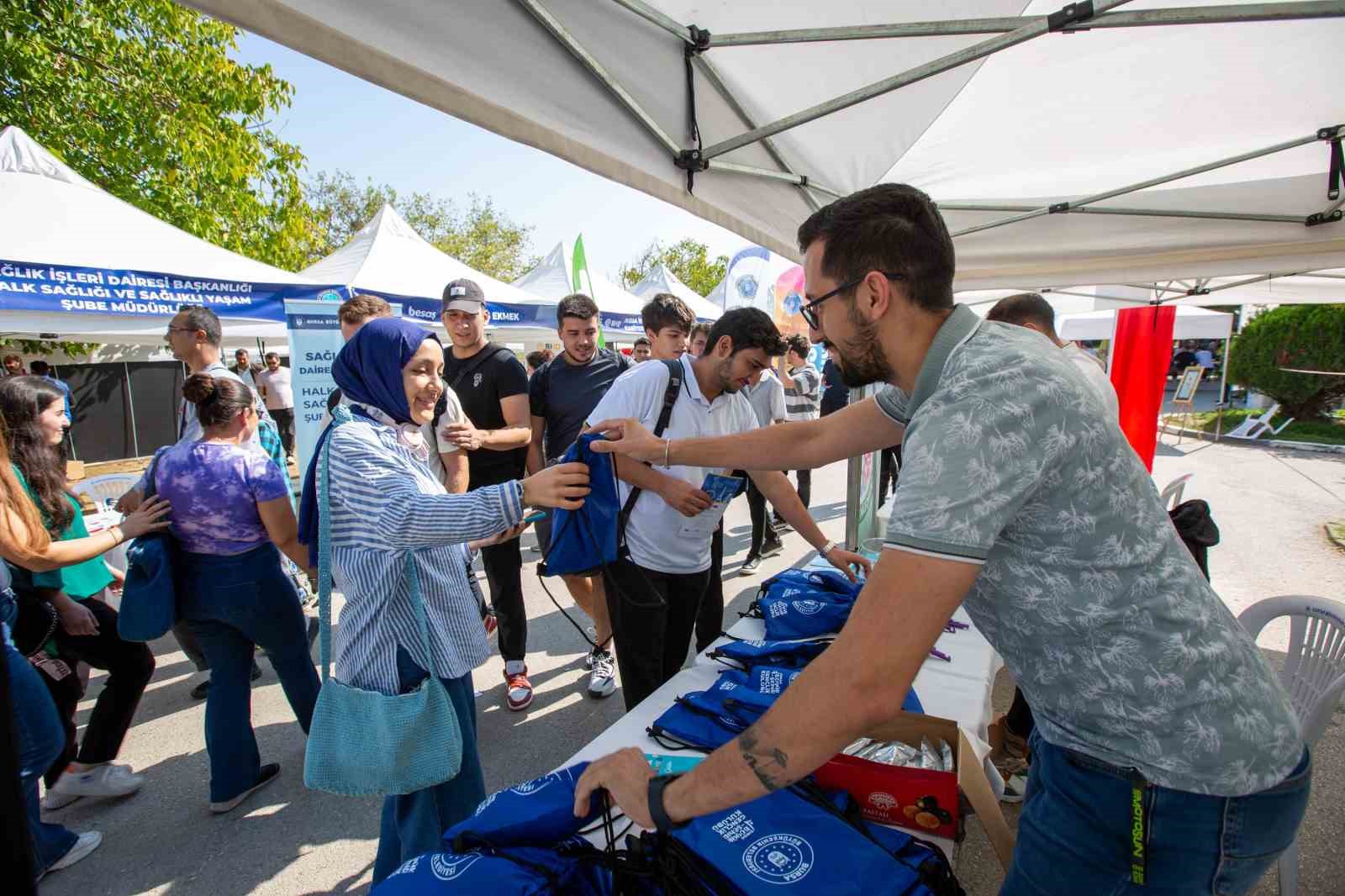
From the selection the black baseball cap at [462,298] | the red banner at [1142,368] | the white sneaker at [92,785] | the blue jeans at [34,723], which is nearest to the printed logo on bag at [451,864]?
the blue jeans at [34,723]

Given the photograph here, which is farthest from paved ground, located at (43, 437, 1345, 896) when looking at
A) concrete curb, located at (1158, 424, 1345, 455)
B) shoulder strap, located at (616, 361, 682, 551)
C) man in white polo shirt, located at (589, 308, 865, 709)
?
concrete curb, located at (1158, 424, 1345, 455)

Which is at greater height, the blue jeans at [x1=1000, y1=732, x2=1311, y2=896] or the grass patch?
the blue jeans at [x1=1000, y1=732, x2=1311, y2=896]

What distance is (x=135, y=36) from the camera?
31.3 ft

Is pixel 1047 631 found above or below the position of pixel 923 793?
above

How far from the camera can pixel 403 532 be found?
1.69 metres

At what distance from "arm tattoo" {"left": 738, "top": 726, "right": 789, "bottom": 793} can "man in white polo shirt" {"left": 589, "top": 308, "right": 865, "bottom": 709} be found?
1.46 metres

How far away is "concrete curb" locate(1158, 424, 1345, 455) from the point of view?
1137cm

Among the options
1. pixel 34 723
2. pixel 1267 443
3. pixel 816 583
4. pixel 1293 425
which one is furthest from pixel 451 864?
pixel 1293 425

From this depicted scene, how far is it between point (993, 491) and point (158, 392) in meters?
17.2

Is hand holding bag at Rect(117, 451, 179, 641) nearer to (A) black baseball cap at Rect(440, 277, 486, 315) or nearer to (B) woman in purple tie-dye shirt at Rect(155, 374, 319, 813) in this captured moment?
(B) woman in purple tie-dye shirt at Rect(155, 374, 319, 813)

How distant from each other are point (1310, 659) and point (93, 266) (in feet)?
25.0

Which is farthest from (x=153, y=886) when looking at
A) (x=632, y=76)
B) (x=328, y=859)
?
(x=632, y=76)

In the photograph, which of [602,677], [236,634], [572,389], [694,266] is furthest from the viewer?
[694,266]

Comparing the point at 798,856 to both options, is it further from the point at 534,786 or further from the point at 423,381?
the point at 423,381
